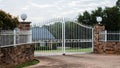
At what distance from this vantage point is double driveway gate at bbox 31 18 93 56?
19.7 meters

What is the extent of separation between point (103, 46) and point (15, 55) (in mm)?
8529

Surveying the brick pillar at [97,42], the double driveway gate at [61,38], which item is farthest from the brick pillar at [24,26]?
the brick pillar at [97,42]

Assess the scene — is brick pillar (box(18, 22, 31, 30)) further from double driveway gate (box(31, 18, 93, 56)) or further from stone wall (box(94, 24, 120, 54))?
stone wall (box(94, 24, 120, 54))

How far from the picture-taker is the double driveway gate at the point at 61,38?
19656 mm

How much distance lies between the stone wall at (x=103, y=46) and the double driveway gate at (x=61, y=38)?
0.31 m

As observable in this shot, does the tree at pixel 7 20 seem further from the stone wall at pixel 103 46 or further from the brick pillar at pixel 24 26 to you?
the stone wall at pixel 103 46

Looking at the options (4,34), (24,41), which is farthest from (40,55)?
(4,34)

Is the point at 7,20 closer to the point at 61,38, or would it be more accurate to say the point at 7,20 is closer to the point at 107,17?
the point at 61,38

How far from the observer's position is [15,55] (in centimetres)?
1374

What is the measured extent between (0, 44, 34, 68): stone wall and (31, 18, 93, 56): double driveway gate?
125 inches

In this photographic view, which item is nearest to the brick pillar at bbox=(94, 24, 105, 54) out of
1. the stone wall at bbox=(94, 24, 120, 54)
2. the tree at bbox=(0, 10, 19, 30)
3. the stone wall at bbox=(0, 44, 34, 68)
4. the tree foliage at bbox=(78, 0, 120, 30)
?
the stone wall at bbox=(94, 24, 120, 54)

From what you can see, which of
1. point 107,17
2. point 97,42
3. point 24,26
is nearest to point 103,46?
point 97,42

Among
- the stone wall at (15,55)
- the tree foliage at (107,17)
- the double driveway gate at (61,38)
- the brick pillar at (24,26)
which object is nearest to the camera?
the stone wall at (15,55)

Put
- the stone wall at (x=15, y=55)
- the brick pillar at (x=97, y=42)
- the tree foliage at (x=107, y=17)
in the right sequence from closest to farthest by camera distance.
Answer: the stone wall at (x=15, y=55)
the brick pillar at (x=97, y=42)
the tree foliage at (x=107, y=17)
